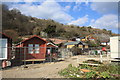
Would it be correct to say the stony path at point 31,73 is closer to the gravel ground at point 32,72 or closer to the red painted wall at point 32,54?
the gravel ground at point 32,72

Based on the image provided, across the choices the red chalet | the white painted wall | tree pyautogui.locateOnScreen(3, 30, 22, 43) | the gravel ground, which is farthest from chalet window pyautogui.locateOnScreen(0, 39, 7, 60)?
tree pyautogui.locateOnScreen(3, 30, 22, 43)

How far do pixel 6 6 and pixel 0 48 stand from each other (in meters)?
47.2

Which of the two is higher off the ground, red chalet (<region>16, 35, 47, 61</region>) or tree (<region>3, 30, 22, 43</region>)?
tree (<region>3, 30, 22, 43</region>)

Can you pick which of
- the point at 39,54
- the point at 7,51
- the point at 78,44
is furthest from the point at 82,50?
the point at 7,51

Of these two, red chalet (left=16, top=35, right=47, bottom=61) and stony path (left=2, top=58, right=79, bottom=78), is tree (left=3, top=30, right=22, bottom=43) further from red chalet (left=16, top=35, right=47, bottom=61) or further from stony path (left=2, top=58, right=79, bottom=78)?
stony path (left=2, top=58, right=79, bottom=78)

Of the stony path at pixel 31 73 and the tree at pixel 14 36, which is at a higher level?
the tree at pixel 14 36

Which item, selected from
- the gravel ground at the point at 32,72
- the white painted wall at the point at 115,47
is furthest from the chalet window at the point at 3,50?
the white painted wall at the point at 115,47

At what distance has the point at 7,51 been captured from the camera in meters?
12.5

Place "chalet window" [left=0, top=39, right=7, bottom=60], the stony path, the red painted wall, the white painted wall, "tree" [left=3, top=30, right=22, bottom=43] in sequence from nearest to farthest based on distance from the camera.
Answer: the stony path → "chalet window" [left=0, top=39, right=7, bottom=60] → the white painted wall → the red painted wall → "tree" [left=3, top=30, right=22, bottom=43]

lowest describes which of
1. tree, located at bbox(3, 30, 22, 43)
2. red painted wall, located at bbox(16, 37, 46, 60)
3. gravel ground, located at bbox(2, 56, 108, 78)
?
gravel ground, located at bbox(2, 56, 108, 78)

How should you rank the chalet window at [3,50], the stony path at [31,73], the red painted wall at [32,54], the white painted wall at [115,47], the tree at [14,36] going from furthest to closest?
1. the tree at [14,36]
2. the red painted wall at [32,54]
3. the white painted wall at [115,47]
4. the chalet window at [3,50]
5. the stony path at [31,73]

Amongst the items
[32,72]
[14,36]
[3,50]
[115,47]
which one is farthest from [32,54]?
[14,36]

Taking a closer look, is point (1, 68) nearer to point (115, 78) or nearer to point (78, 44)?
point (115, 78)

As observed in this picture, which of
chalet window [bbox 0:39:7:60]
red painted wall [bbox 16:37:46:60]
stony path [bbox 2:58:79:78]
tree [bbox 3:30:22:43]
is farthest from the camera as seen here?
tree [bbox 3:30:22:43]
